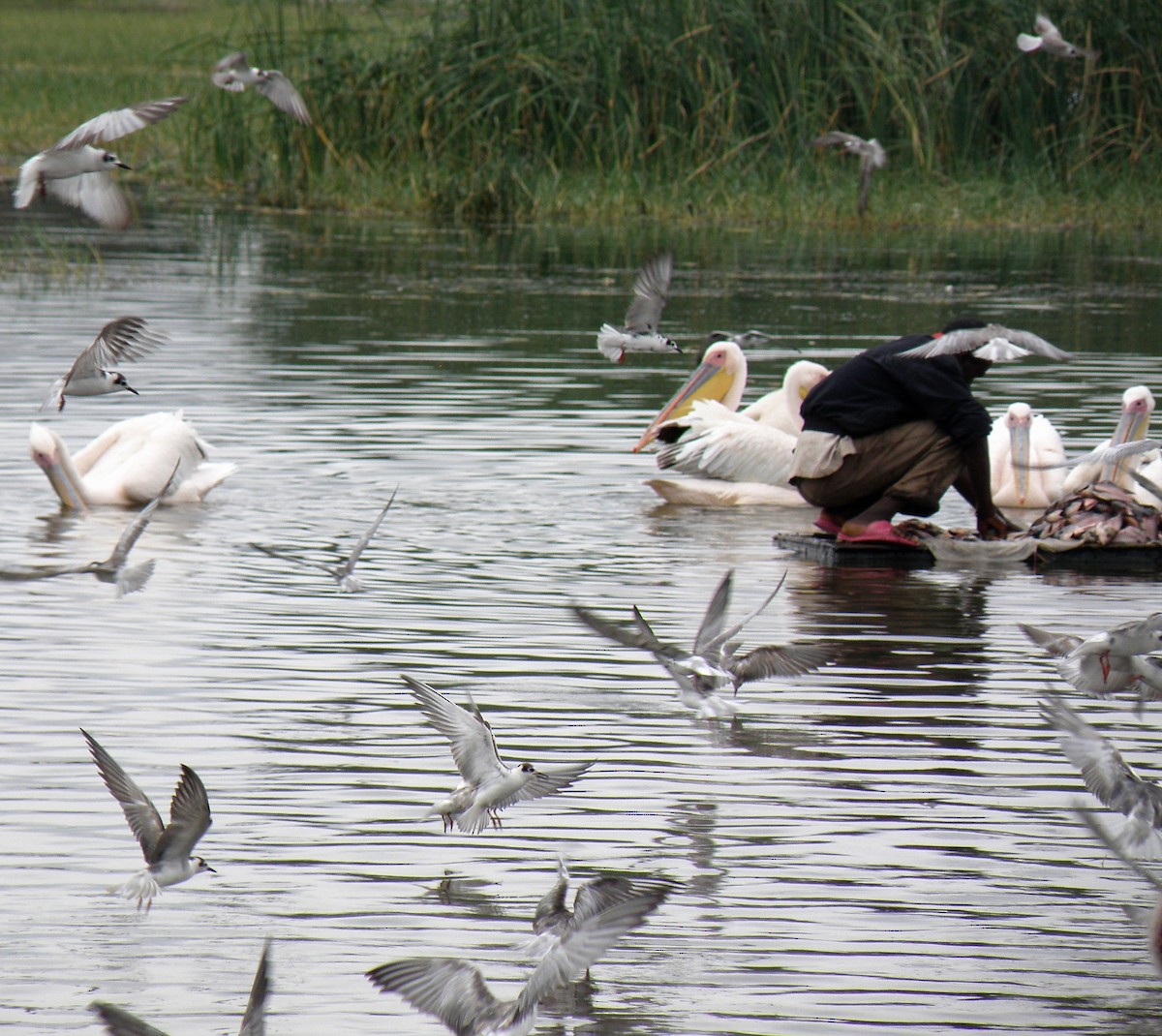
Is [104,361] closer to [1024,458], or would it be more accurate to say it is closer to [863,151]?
[1024,458]

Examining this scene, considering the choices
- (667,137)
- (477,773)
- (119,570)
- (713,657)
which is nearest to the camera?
(477,773)

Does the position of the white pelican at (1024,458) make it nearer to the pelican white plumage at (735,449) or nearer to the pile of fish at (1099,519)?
the pile of fish at (1099,519)

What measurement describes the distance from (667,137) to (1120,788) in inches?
744

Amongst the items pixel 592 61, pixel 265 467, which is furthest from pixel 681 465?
pixel 592 61

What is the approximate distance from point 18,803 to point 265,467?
18.7 feet

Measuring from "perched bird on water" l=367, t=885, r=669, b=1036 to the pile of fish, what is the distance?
5763mm

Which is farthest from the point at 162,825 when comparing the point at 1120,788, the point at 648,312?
the point at 648,312

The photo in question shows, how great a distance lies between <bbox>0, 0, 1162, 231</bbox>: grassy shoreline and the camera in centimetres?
2278

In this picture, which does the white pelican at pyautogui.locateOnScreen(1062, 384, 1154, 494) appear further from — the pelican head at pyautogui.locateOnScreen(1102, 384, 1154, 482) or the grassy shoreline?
the grassy shoreline

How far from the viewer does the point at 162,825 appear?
4359 mm

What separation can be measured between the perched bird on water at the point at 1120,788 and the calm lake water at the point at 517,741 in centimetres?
20

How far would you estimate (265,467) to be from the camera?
1098cm

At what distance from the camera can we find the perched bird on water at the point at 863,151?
17938 millimetres

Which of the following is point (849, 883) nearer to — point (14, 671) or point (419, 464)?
point (14, 671)
